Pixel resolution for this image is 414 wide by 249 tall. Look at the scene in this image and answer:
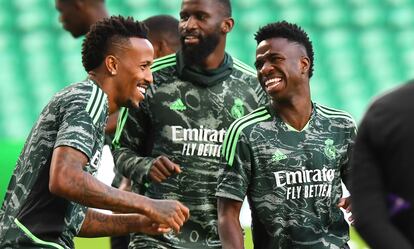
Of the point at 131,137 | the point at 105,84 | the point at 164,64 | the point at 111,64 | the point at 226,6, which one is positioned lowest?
the point at 131,137

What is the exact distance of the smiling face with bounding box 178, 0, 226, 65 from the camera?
24.0 feet

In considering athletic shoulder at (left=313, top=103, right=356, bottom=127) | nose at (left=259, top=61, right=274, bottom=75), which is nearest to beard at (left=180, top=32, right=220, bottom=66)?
nose at (left=259, top=61, right=274, bottom=75)

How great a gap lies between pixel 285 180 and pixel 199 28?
1.43m

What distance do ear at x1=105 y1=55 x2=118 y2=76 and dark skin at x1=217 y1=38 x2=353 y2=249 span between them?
34.2 inches

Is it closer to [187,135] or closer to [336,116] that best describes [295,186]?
[336,116]

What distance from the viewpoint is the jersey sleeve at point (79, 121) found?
5.49 metres

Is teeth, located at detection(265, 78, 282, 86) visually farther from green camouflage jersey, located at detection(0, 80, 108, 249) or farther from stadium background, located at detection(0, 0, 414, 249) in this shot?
stadium background, located at detection(0, 0, 414, 249)

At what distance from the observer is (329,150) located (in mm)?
6453

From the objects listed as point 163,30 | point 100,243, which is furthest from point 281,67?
point 100,243

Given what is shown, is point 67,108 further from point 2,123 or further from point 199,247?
→ point 2,123

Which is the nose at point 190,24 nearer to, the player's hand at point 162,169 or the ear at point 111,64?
the player's hand at point 162,169

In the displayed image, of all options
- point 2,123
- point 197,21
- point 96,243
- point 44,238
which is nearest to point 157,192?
point 197,21

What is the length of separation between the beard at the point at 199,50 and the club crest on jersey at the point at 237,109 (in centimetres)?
33

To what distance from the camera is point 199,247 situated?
7109 millimetres
